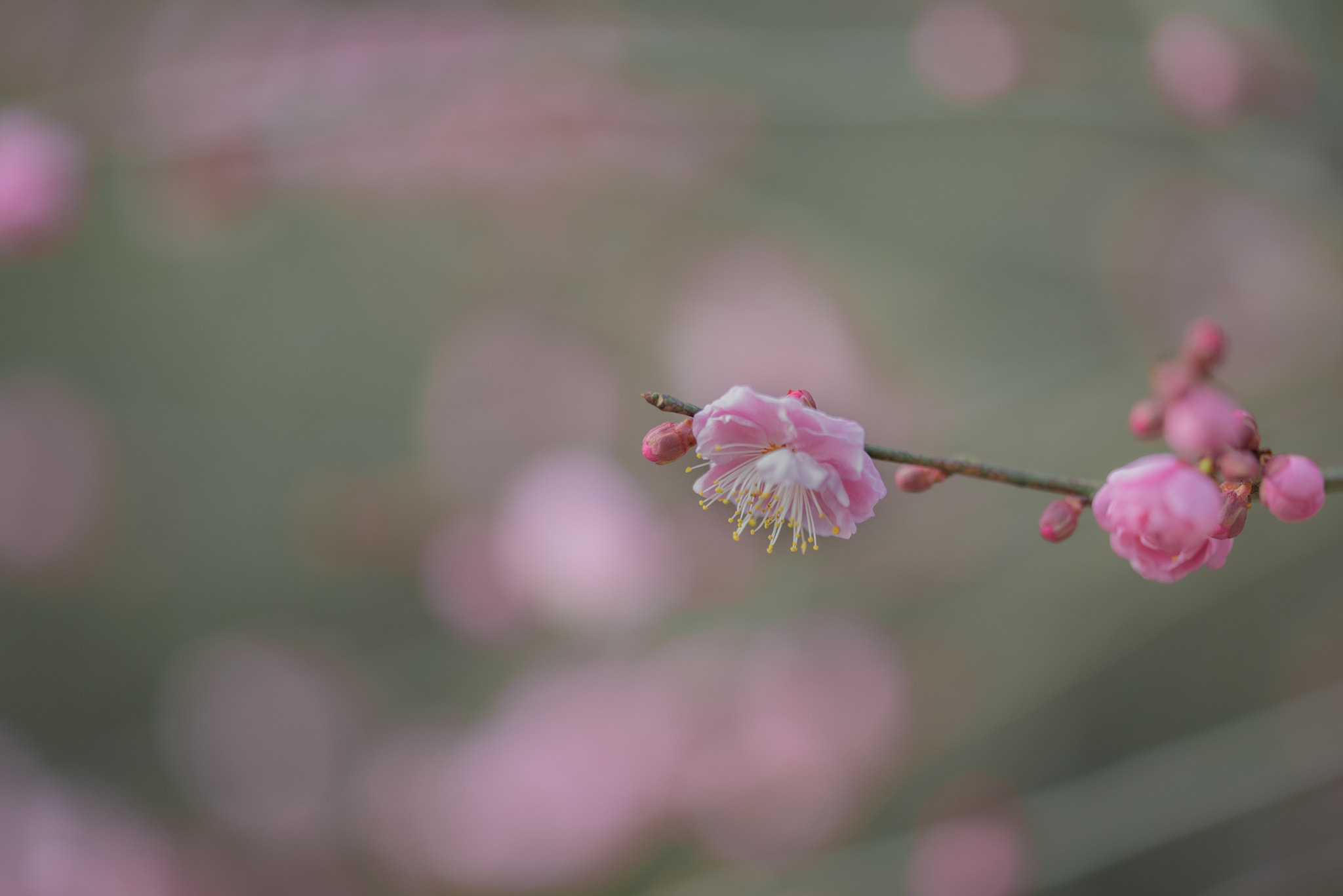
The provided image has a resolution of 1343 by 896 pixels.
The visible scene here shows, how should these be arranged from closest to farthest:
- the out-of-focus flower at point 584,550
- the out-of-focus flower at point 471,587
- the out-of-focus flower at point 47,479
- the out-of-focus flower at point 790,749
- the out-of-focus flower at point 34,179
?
1. the out-of-focus flower at point 34,179
2. the out-of-focus flower at point 790,749
3. the out-of-focus flower at point 584,550
4. the out-of-focus flower at point 471,587
5. the out-of-focus flower at point 47,479

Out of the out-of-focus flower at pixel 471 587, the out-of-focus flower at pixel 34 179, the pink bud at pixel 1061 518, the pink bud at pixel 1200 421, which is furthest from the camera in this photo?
the out-of-focus flower at pixel 471 587

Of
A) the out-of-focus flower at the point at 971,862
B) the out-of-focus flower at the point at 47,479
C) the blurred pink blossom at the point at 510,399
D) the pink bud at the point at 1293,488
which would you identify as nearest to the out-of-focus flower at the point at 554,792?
the out-of-focus flower at the point at 971,862

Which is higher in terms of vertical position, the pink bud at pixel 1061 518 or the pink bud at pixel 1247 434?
the pink bud at pixel 1247 434

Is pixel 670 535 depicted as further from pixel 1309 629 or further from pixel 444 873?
pixel 1309 629

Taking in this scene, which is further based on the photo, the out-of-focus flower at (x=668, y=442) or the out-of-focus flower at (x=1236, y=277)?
the out-of-focus flower at (x=1236, y=277)

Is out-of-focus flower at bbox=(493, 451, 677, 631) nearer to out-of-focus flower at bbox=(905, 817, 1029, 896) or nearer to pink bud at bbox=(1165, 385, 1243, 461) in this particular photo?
out-of-focus flower at bbox=(905, 817, 1029, 896)

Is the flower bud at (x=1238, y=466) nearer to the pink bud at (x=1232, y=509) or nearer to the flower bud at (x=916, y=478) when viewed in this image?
the pink bud at (x=1232, y=509)

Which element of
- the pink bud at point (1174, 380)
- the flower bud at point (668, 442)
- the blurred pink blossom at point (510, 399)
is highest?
the blurred pink blossom at point (510, 399)
